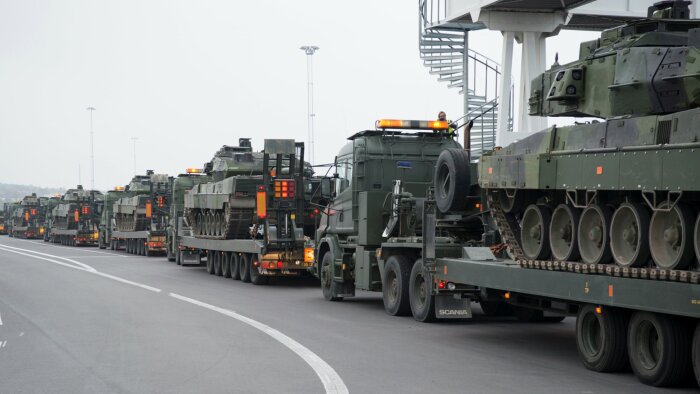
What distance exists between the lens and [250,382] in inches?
422

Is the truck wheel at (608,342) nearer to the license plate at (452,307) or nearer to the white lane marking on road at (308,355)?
the white lane marking on road at (308,355)

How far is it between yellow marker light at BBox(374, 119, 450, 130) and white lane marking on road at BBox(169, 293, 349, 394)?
4539 mm

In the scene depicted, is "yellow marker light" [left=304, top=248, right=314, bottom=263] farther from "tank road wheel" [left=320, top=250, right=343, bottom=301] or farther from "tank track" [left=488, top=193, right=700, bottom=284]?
"tank track" [left=488, top=193, right=700, bottom=284]

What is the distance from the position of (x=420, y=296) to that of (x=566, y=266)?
5543mm

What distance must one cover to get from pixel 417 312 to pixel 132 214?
3556cm

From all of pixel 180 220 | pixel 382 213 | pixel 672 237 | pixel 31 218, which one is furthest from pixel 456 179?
pixel 31 218

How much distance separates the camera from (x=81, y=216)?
202 feet

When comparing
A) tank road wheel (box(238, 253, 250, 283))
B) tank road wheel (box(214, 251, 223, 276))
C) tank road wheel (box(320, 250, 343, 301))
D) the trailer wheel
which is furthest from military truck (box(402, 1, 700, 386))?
tank road wheel (box(214, 251, 223, 276))

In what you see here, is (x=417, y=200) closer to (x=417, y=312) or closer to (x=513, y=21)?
(x=417, y=312)

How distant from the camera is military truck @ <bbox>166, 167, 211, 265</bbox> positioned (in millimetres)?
37094

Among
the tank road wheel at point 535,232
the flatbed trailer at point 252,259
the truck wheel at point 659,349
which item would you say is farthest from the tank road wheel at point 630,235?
the flatbed trailer at point 252,259

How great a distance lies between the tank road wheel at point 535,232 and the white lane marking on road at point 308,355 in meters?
3.09

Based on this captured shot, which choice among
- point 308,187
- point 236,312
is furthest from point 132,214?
point 236,312

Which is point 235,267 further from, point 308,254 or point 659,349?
point 659,349
